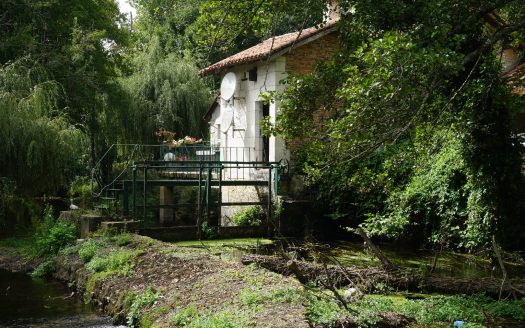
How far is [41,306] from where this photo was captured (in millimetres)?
9039

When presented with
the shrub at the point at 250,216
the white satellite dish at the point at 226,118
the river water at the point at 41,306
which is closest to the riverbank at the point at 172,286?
the river water at the point at 41,306

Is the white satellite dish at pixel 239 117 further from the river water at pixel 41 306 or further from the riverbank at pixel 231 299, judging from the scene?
the river water at pixel 41 306

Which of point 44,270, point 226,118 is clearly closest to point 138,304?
point 44,270

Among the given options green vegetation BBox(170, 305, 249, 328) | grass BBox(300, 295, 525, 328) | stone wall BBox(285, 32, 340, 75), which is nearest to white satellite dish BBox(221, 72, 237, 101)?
stone wall BBox(285, 32, 340, 75)

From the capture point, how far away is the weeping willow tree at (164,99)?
22578mm

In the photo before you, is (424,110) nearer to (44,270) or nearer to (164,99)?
(44,270)

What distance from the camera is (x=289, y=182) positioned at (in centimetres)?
1627

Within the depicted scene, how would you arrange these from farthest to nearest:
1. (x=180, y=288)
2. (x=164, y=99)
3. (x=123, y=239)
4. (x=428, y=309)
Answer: (x=164, y=99) < (x=123, y=239) < (x=180, y=288) < (x=428, y=309)

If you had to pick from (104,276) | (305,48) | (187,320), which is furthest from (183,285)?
(305,48)

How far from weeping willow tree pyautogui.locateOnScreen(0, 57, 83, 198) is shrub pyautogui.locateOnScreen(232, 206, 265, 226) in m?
4.90

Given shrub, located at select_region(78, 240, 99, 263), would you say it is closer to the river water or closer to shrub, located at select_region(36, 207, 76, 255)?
the river water

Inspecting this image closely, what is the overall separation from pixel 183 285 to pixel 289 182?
28.4 feet

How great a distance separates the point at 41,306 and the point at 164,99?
15216 millimetres

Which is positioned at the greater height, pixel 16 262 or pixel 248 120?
pixel 248 120
